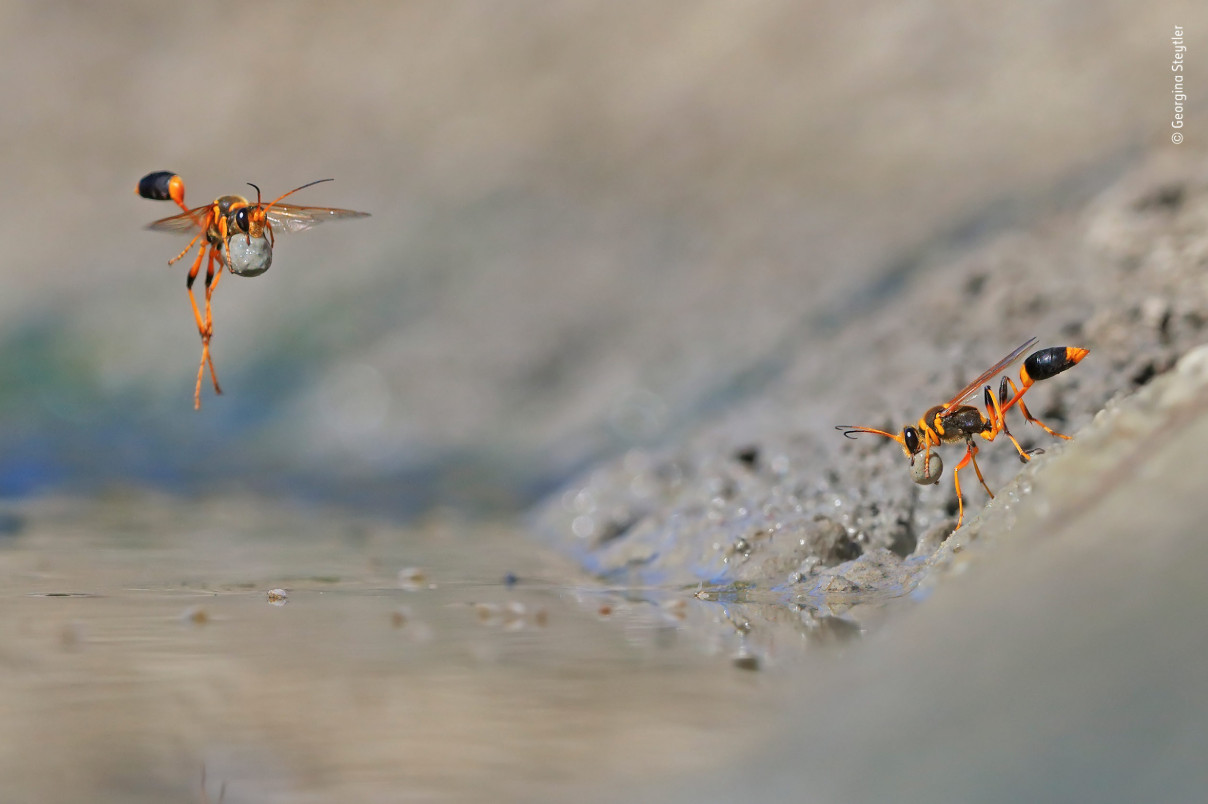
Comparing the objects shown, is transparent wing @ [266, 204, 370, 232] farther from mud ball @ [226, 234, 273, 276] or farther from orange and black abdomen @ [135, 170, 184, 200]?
orange and black abdomen @ [135, 170, 184, 200]

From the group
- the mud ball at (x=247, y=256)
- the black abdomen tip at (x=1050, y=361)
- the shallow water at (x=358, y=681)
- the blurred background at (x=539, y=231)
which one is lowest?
the shallow water at (x=358, y=681)

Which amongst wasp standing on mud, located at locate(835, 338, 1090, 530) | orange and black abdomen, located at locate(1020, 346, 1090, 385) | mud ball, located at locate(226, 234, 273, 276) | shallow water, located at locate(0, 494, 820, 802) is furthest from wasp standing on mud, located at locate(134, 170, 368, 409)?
orange and black abdomen, located at locate(1020, 346, 1090, 385)

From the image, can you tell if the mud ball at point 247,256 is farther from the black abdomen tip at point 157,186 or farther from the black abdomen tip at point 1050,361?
the black abdomen tip at point 1050,361

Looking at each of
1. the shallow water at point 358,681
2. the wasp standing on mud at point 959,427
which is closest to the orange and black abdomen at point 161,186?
the shallow water at point 358,681

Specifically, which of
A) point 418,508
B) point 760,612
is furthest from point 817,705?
point 418,508

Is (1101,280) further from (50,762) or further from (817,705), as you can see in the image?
(50,762)
